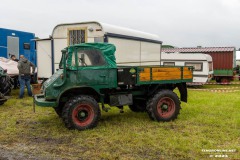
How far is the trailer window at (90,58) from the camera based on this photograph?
750 cm

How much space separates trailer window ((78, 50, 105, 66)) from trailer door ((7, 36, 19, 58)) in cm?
936

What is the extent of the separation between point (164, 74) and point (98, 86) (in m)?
1.98

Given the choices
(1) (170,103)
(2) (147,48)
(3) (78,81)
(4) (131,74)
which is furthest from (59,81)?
(2) (147,48)

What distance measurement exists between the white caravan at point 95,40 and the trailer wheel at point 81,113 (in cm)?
390

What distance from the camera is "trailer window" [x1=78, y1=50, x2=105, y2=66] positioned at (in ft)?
24.6

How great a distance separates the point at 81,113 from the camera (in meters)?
7.36

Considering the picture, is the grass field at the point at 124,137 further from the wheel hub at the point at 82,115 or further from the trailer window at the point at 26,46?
the trailer window at the point at 26,46

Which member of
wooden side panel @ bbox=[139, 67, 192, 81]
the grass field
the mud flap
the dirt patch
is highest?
wooden side panel @ bbox=[139, 67, 192, 81]

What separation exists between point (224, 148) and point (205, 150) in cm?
44

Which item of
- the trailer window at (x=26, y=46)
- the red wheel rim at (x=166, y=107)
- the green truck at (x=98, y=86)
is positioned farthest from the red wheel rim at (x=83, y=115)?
the trailer window at (x=26, y=46)

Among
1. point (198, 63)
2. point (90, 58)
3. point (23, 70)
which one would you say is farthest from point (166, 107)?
point (198, 63)

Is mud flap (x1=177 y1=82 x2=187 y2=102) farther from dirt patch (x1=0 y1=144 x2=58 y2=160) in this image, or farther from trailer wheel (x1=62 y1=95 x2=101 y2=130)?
dirt patch (x1=0 y1=144 x2=58 y2=160)

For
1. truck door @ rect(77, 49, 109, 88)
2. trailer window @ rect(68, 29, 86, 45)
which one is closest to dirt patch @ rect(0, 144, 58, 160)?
truck door @ rect(77, 49, 109, 88)

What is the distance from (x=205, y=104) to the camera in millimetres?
11195
